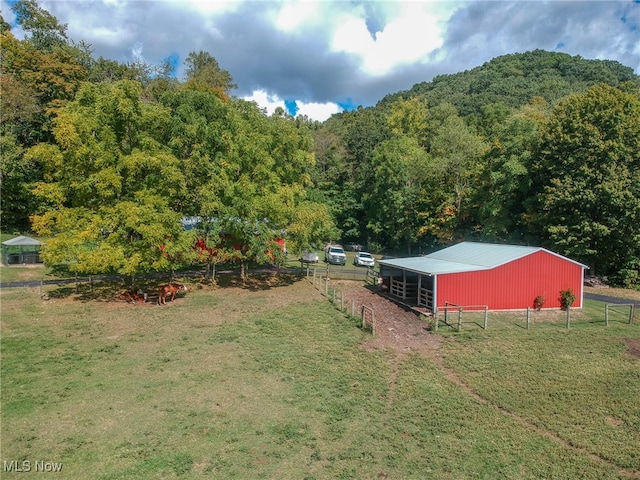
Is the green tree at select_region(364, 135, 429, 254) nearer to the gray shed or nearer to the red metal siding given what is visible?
the red metal siding

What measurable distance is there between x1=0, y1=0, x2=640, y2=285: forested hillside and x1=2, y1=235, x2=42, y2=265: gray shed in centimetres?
386

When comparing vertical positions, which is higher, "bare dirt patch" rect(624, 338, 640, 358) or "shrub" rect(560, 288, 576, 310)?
"shrub" rect(560, 288, 576, 310)

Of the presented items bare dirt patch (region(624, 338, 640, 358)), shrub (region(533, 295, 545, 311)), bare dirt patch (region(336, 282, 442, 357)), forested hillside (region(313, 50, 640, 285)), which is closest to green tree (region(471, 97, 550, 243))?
forested hillside (region(313, 50, 640, 285))

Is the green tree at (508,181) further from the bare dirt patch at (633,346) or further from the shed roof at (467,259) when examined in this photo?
the bare dirt patch at (633,346)

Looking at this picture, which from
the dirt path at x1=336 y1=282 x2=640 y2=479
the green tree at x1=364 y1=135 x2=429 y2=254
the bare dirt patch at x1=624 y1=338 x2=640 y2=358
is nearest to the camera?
the dirt path at x1=336 y1=282 x2=640 y2=479

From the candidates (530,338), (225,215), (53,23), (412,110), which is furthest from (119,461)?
(412,110)

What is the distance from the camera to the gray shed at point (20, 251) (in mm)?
28344

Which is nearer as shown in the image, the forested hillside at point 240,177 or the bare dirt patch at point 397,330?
the bare dirt patch at point 397,330

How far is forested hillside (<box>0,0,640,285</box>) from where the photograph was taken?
21.5m

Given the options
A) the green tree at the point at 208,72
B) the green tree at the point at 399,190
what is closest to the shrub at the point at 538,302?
the green tree at the point at 399,190

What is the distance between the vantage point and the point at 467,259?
24.3m

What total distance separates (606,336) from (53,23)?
2245 inches

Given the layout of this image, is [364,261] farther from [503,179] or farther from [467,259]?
[467,259]

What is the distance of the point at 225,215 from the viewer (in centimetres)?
2573
